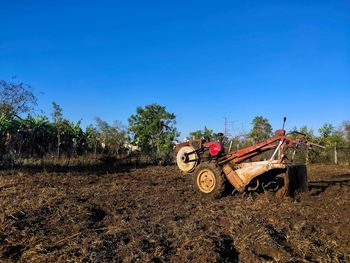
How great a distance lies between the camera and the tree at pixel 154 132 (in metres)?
19.5

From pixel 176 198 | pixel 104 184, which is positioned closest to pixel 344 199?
pixel 176 198

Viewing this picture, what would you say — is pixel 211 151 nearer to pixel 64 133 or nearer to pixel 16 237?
pixel 16 237

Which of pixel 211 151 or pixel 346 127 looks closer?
pixel 211 151

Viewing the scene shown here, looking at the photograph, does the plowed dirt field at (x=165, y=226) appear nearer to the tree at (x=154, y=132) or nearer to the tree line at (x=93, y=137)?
the tree line at (x=93, y=137)

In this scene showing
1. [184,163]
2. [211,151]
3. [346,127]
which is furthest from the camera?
[346,127]

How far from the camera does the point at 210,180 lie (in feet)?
27.2

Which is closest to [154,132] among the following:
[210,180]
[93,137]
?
[93,137]

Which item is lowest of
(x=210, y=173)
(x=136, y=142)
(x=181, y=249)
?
(x=181, y=249)

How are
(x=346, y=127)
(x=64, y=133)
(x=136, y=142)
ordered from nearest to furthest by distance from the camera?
(x=64, y=133) → (x=136, y=142) → (x=346, y=127)

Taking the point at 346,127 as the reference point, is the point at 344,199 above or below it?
below

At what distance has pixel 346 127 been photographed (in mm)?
27922

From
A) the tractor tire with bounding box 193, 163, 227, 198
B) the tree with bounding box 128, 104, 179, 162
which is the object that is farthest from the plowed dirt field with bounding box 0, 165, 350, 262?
the tree with bounding box 128, 104, 179, 162

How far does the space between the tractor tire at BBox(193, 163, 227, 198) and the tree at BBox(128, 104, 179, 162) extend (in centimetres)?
1025

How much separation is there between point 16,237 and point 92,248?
116 cm
